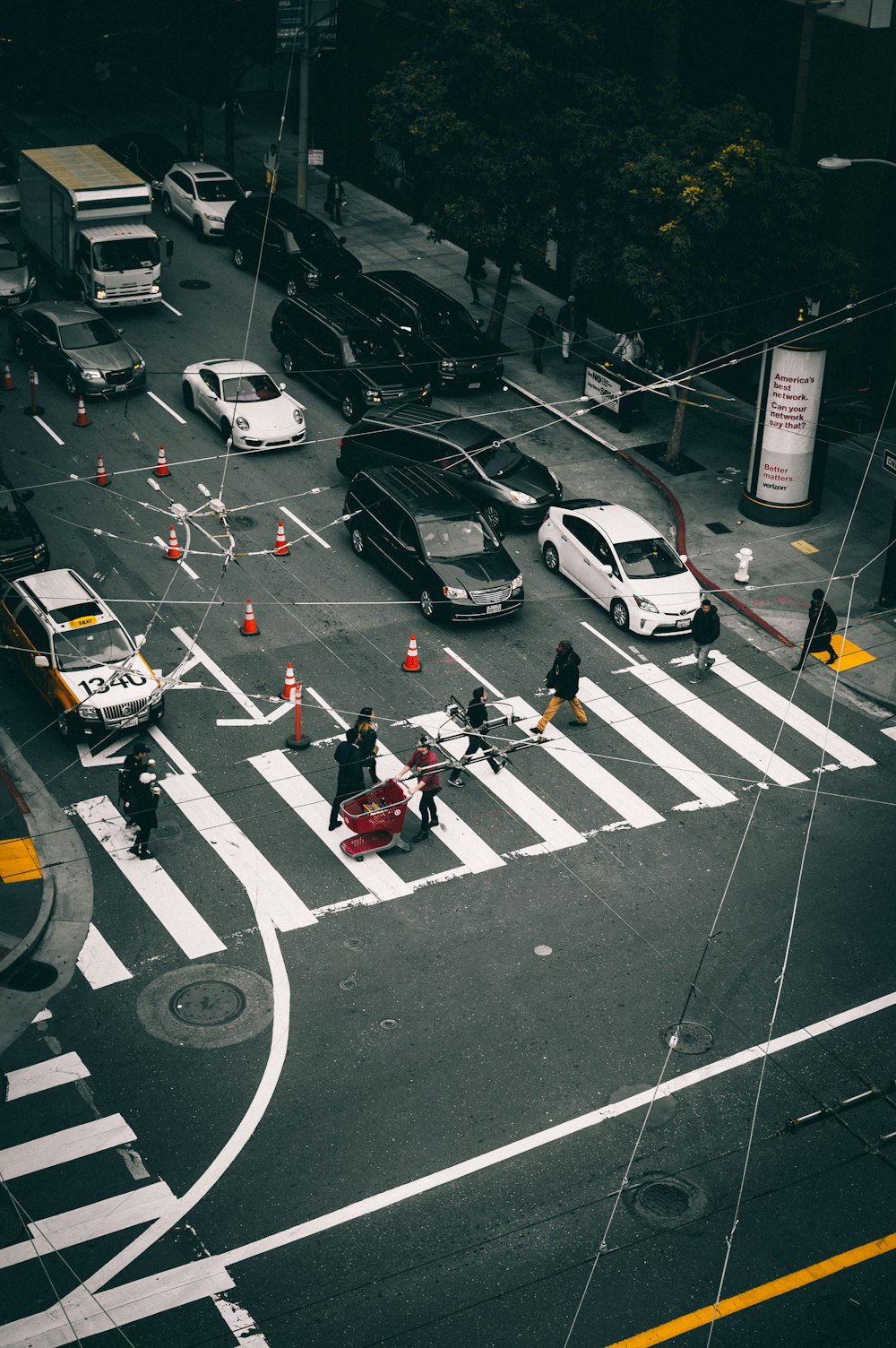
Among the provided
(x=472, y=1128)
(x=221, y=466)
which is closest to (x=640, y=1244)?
(x=472, y=1128)

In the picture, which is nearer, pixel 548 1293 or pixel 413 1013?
pixel 548 1293

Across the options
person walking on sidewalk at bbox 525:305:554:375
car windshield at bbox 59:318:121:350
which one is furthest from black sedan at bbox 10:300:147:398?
person walking on sidewalk at bbox 525:305:554:375

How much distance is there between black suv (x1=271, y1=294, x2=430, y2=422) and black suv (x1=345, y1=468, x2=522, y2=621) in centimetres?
487

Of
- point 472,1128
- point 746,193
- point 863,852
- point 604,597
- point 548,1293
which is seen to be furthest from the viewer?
point 746,193

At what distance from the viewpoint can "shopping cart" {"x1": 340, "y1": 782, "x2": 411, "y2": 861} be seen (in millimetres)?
20578

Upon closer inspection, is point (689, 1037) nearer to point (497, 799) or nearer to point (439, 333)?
point (497, 799)

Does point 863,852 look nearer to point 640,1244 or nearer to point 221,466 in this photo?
point 640,1244

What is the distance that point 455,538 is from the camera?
26719mm

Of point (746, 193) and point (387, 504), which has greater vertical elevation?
point (746, 193)

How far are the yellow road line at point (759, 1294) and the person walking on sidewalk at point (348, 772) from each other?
28.6 ft

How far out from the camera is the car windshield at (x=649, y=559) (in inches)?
1048

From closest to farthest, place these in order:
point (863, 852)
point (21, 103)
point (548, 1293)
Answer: point (548, 1293), point (863, 852), point (21, 103)

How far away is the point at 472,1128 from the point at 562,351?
24.0m

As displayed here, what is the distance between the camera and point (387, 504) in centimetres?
2747
